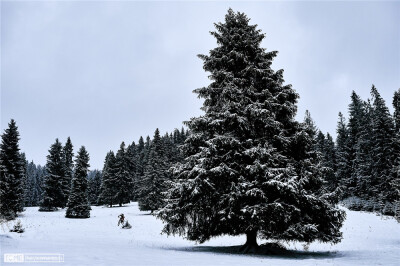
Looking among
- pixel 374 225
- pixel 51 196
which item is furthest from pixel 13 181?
pixel 374 225

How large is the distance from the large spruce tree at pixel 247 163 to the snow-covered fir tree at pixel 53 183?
4936cm

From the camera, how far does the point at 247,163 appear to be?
Result: 13.8 metres

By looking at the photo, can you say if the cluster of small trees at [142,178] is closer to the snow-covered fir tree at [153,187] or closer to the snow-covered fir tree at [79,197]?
the snow-covered fir tree at [153,187]

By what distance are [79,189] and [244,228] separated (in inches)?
1533

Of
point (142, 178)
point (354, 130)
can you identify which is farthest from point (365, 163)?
point (142, 178)

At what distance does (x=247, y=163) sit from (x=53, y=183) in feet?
175

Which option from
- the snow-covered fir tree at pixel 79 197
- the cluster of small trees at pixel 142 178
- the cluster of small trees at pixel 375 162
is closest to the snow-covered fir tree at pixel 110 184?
the cluster of small trees at pixel 142 178

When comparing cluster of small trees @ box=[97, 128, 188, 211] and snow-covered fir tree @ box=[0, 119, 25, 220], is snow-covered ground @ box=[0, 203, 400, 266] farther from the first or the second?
cluster of small trees @ box=[97, 128, 188, 211]

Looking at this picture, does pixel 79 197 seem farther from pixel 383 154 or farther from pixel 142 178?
pixel 383 154

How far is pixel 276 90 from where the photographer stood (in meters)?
15.8

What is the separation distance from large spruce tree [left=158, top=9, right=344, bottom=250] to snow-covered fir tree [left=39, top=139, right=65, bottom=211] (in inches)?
1943

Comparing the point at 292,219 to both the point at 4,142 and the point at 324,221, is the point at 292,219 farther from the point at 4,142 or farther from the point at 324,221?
the point at 4,142

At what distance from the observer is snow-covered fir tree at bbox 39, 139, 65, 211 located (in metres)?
54.6

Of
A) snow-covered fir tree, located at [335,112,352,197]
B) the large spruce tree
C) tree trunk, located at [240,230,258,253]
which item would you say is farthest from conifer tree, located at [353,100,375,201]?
tree trunk, located at [240,230,258,253]
